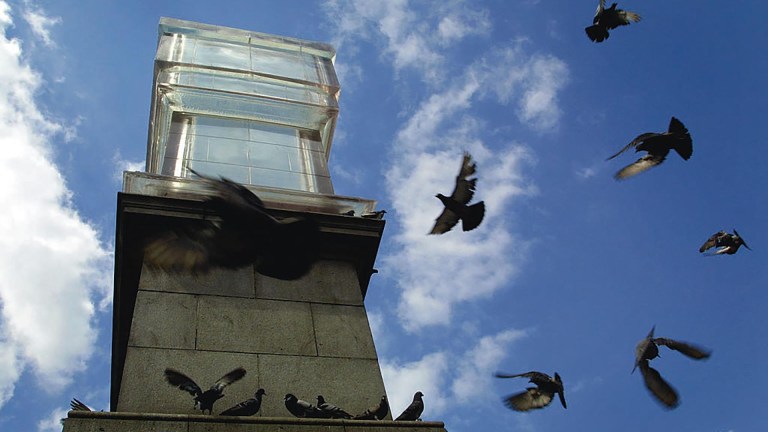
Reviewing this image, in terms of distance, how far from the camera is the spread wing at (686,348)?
9.84 m

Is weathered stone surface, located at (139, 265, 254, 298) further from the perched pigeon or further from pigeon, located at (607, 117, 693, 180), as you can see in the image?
pigeon, located at (607, 117, 693, 180)

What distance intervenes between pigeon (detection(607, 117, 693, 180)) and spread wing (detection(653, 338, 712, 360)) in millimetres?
2262

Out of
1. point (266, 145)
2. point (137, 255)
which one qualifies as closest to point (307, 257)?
point (137, 255)

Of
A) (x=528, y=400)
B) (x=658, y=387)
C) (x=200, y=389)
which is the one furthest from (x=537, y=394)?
(x=200, y=389)

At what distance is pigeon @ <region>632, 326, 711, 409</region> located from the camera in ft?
30.7

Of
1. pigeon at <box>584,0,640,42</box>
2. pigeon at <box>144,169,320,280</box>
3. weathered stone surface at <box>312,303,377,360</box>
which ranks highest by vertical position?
pigeon at <box>584,0,640,42</box>

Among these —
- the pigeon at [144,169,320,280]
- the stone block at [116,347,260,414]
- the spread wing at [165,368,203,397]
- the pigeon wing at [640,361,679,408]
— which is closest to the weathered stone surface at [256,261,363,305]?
the pigeon at [144,169,320,280]

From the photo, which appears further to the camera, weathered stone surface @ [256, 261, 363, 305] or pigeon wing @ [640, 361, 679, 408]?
weathered stone surface @ [256, 261, 363, 305]

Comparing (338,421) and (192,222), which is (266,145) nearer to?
(192,222)

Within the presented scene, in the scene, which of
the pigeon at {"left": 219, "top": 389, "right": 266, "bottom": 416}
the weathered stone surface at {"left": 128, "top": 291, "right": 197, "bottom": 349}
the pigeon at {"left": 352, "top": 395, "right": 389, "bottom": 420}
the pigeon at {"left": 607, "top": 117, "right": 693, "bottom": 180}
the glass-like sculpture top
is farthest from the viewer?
the glass-like sculpture top

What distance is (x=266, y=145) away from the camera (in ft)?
46.9

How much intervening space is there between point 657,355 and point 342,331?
3998 mm

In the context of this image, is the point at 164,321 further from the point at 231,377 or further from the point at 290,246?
the point at 290,246

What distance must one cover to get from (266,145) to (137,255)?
4336 mm
